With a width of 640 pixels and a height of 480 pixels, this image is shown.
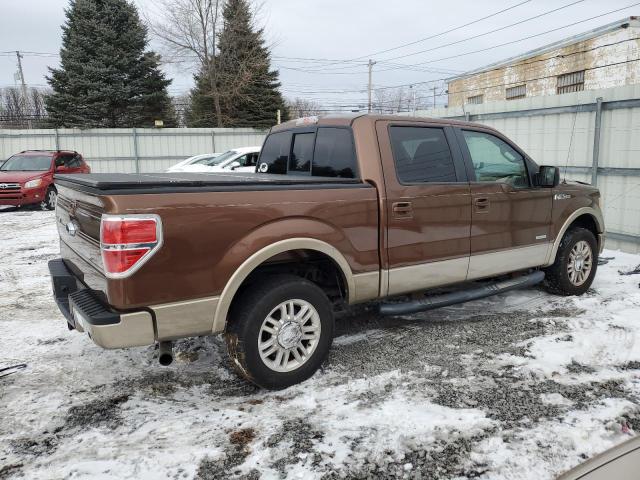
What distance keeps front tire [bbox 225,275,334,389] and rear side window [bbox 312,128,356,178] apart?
41.5 inches

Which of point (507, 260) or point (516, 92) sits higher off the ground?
point (516, 92)

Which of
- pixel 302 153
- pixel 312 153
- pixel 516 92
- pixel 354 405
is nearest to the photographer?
pixel 354 405

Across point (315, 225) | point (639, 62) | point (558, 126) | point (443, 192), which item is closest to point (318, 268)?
point (315, 225)

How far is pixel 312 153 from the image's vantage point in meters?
4.55

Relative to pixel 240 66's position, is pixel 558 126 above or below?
below

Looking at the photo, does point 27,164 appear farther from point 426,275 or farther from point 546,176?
point 546,176

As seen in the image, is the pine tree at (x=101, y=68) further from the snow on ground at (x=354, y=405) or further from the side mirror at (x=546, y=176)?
the side mirror at (x=546, y=176)

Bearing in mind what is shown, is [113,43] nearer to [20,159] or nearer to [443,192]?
[20,159]

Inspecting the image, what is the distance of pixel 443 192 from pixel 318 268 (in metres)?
1.25

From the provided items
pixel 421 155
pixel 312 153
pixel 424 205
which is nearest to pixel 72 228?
pixel 312 153

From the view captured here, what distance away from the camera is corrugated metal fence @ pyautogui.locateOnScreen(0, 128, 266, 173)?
2188 centimetres

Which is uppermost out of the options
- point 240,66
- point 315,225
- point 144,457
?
point 240,66

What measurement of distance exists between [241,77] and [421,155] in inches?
1111

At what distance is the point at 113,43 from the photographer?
90.6ft
